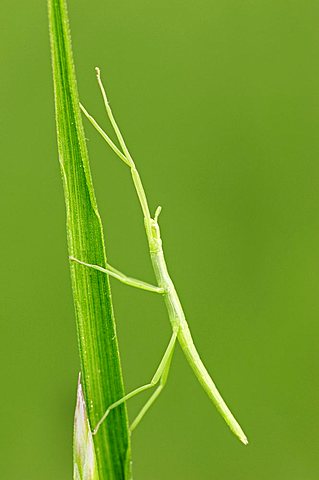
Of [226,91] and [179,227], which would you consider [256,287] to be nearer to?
[179,227]

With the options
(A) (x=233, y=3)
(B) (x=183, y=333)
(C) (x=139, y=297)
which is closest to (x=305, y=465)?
(C) (x=139, y=297)

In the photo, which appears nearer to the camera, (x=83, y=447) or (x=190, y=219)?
(x=83, y=447)

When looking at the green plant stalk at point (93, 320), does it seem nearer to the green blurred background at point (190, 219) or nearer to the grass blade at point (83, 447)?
the grass blade at point (83, 447)

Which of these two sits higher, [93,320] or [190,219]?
[190,219]

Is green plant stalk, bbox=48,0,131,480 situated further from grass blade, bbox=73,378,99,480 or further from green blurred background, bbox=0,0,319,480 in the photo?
green blurred background, bbox=0,0,319,480

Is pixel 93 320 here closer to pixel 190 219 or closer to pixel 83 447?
pixel 83 447

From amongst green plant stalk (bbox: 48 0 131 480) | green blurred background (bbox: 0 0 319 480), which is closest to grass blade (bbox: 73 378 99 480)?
green plant stalk (bbox: 48 0 131 480)

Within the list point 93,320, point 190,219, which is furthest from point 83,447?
point 190,219
